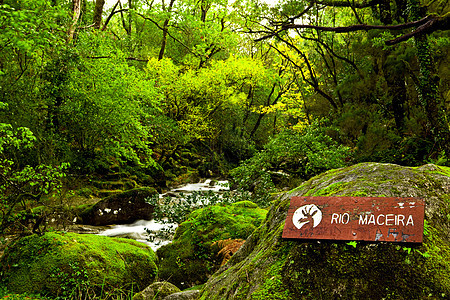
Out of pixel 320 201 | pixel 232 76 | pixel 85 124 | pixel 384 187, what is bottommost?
pixel 85 124

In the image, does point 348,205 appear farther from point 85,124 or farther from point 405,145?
point 85,124

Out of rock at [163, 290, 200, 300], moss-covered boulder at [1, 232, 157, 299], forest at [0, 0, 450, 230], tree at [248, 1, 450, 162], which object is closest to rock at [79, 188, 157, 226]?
forest at [0, 0, 450, 230]

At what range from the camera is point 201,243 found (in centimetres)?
551

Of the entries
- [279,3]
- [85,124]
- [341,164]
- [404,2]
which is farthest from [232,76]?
[341,164]

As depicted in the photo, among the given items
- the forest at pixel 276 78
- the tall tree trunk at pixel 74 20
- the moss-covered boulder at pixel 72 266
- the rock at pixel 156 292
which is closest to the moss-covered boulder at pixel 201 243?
the moss-covered boulder at pixel 72 266

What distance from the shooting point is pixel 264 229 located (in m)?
3.21

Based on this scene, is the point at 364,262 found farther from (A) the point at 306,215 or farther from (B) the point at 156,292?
(B) the point at 156,292

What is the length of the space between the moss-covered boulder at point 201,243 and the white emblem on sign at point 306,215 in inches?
116

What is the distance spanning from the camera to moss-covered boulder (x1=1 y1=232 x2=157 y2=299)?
499cm

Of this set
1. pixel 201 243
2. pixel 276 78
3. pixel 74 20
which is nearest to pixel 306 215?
pixel 201 243

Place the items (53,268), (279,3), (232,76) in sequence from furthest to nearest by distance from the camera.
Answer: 1. (232,76)
2. (279,3)
3. (53,268)

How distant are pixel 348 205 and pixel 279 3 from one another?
11.8 meters

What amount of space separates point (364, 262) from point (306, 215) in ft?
1.76

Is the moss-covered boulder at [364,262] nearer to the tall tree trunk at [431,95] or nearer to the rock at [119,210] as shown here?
the tall tree trunk at [431,95]
